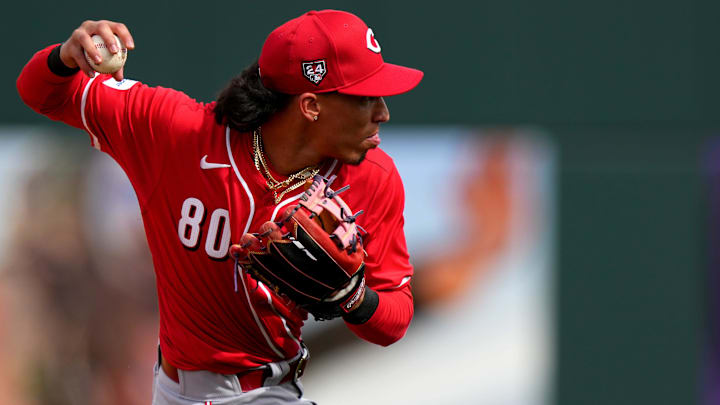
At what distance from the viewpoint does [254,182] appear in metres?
2.59

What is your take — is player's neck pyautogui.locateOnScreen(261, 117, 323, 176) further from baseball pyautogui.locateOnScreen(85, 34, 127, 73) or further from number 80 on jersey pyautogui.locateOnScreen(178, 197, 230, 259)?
baseball pyautogui.locateOnScreen(85, 34, 127, 73)

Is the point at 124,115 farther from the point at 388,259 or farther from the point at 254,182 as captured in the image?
the point at 388,259

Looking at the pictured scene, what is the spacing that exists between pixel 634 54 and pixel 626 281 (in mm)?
1236

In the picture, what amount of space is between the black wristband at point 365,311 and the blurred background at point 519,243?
2.37 m

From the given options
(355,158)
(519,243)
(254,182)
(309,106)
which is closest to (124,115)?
(254,182)

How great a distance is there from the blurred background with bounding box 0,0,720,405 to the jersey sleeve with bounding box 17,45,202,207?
7.52 ft

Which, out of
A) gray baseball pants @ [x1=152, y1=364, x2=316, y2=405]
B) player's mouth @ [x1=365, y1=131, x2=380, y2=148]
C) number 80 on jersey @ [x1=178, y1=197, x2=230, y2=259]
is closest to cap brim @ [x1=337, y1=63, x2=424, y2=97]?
player's mouth @ [x1=365, y1=131, x2=380, y2=148]

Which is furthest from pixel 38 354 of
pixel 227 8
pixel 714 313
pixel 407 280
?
pixel 714 313

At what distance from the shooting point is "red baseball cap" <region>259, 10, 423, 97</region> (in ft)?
8.09

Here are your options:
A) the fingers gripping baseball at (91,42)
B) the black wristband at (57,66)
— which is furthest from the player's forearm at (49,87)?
the fingers gripping baseball at (91,42)

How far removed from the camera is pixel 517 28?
16.9ft

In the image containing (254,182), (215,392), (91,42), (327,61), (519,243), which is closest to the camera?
(91,42)

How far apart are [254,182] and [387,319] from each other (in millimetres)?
522

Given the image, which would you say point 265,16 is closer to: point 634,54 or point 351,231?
point 634,54
